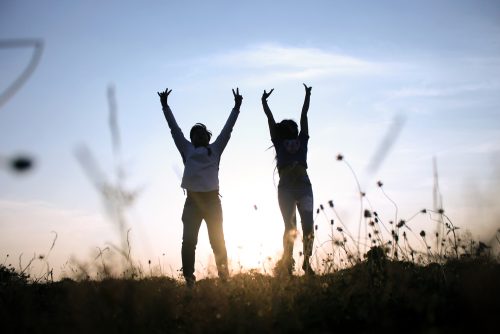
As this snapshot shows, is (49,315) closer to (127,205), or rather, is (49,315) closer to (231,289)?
(231,289)

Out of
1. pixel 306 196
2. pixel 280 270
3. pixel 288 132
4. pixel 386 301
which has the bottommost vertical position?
pixel 386 301

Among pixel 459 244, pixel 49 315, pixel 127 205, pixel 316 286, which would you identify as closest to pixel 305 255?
pixel 316 286

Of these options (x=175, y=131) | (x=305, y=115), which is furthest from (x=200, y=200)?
(x=305, y=115)

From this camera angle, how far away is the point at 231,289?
176 inches

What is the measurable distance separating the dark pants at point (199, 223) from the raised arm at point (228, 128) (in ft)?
2.19

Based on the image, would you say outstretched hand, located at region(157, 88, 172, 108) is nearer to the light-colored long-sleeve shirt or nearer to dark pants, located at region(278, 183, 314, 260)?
the light-colored long-sleeve shirt

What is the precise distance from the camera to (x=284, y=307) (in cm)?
375

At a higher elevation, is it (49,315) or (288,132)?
(288,132)

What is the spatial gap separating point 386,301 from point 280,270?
1377 mm

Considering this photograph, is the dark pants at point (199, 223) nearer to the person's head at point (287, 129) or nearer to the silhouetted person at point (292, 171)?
the silhouetted person at point (292, 171)

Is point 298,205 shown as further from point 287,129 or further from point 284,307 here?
point 284,307

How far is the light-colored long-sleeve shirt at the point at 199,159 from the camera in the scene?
248 inches

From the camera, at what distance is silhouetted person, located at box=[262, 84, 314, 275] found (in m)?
6.42

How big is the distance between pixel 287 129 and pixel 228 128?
0.85 meters
